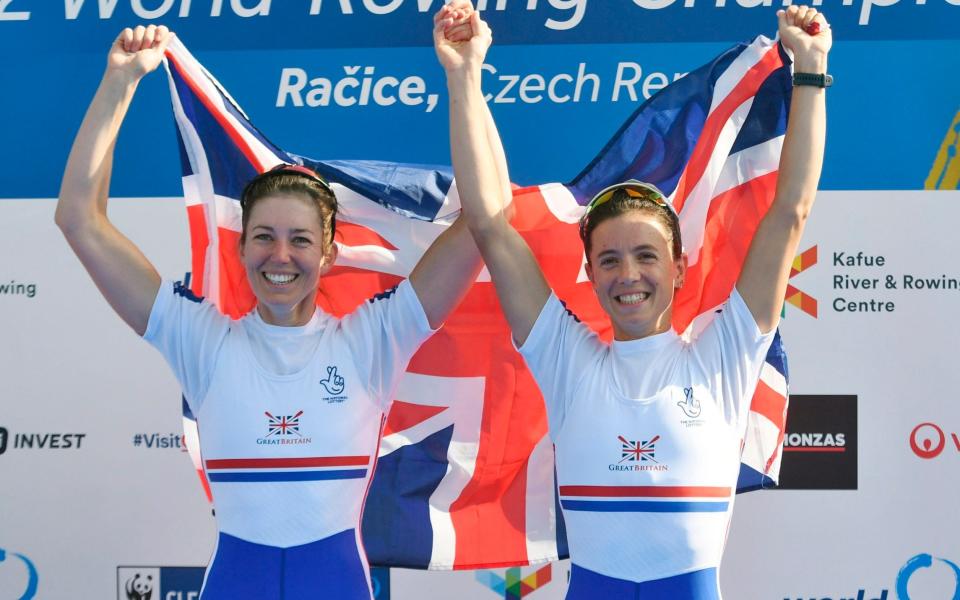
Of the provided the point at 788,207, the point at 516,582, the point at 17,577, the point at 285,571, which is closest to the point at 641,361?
the point at 788,207

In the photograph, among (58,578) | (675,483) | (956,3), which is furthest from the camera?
(58,578)

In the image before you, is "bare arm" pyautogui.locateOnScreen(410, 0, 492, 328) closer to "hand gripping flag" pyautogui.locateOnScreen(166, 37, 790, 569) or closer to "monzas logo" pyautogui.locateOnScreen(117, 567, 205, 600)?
"hand gripping flag" pyautogui.locateOnScreen(166, 37, 790, 569)

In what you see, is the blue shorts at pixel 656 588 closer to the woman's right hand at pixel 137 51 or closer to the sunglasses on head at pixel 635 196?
the sunglasses on head at pixel 635 196

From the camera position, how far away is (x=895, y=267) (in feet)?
10.1

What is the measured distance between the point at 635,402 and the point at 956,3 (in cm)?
193

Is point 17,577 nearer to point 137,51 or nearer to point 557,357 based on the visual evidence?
point 137,51

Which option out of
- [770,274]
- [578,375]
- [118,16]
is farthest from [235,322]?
[118,16]

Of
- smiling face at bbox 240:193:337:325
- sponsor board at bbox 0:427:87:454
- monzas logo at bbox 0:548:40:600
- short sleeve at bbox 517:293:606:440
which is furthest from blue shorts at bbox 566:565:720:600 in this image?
monzas logo at bbox 0:548:40:600

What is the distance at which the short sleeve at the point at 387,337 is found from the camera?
2.25m

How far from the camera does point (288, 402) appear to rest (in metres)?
2.17

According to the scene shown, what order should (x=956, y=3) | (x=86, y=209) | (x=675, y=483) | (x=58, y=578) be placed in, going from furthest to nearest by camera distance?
(x=58, y=578)
(x=956, y=3)
(x=86, y=209)
(x=675, y=483)

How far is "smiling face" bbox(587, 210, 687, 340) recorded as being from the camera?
6.93 ft

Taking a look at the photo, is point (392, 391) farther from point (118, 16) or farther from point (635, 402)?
point (118, 16)

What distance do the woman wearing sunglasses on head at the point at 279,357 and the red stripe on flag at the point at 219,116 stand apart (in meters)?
0.21
